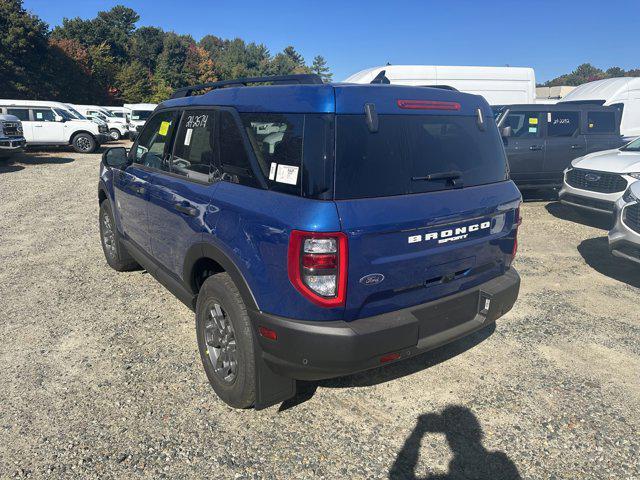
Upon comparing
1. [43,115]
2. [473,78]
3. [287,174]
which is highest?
[473,78]

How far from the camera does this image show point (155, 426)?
2.71 metres

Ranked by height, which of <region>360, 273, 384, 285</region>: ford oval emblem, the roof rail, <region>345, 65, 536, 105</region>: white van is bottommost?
<region>360, 273, 384, 285</region>: ford oval emblem

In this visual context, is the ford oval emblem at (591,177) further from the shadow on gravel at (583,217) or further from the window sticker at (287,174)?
the window sticker at (287,174)

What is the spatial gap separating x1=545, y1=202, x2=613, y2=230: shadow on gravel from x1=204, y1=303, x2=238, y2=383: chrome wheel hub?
7032mm

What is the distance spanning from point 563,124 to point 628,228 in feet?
17.3

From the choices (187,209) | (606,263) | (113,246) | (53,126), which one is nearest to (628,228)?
(606,263)

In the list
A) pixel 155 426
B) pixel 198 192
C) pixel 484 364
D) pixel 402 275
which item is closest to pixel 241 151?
pixel 198 192

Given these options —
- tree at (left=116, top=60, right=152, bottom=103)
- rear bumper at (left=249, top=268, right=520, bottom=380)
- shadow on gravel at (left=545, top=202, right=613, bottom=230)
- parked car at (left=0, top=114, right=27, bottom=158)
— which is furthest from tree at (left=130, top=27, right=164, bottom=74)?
rear bumper at (left=249, top=268, right=520, bottom=380)

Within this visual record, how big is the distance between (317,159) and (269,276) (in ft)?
2.08

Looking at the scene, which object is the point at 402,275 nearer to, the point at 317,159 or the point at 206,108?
the point at 317,159

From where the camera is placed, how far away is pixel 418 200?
2.42 m

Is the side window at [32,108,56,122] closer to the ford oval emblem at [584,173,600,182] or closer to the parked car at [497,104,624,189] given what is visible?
the parked car at [497,104,624,189]

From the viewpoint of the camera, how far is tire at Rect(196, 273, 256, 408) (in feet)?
8.38

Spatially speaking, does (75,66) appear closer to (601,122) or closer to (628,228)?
(601,122)
